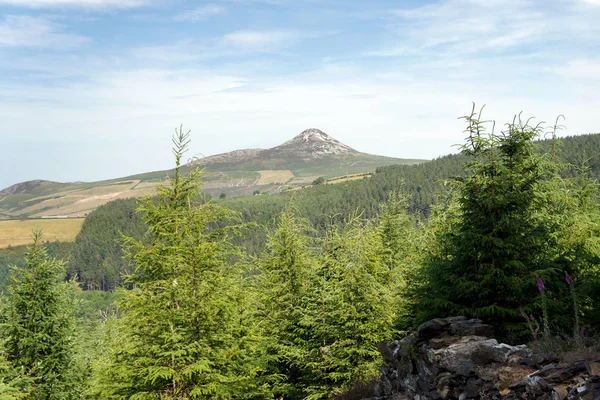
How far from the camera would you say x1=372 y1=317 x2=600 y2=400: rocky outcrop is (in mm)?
5672

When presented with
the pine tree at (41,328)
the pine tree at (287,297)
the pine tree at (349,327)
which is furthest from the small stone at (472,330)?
the pine tree at (41,328)

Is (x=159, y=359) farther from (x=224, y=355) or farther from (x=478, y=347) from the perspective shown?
(x=478, y=347)

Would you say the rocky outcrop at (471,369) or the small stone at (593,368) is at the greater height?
the small stone at (593,368)

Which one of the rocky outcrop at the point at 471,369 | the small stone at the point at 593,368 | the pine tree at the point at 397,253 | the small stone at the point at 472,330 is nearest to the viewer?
the small stone at the point at 593,368

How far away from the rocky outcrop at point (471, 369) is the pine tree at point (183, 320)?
3745mm

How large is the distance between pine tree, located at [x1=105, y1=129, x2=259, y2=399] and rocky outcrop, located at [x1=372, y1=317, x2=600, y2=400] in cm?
374

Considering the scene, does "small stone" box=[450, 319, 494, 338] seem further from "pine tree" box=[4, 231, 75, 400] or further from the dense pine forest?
"pine tree" box=[4, 231, 75, 400]

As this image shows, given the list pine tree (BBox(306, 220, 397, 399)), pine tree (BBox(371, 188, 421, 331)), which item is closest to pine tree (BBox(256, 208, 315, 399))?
pine tree (BBox(306, 220, 397, 399))

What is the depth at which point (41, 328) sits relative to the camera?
1683cm

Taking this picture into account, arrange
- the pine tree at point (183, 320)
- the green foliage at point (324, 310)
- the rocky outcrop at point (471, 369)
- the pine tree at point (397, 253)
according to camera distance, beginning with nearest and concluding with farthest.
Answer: the rocky outcrop at point (471, 369) → the pine tree at point (183, 320) → the green foliage at point (324, 310) → the pine tree at point (397, 253)

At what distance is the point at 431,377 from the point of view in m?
8.02

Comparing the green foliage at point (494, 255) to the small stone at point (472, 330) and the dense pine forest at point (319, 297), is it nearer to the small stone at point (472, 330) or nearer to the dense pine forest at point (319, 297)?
the dense pine forest at point (319, 297)

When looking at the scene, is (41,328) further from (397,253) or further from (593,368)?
(593,368)

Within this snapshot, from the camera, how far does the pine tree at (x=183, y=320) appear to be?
1062 cm
